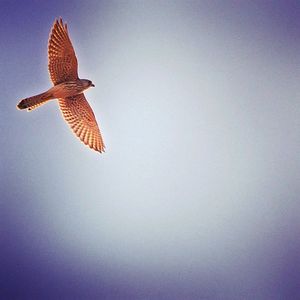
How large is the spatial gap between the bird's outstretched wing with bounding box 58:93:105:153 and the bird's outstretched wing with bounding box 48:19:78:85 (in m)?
0.08

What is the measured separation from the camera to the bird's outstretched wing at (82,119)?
54.5 inches

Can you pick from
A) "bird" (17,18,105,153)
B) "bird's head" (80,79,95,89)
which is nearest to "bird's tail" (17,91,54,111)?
"bird" (17,18,105,153)

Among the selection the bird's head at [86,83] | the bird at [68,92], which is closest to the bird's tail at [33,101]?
the bird at [68,92]

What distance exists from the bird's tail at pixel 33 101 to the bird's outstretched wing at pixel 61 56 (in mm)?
58

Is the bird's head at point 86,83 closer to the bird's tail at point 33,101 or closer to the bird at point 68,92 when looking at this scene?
the bird at point 68,92

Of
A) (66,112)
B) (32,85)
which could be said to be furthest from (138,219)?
(32,85)

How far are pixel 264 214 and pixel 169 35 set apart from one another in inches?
28.5

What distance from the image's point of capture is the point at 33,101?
1.29 meters

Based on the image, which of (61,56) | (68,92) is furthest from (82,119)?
(61,56)

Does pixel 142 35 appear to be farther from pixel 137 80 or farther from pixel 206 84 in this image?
pixel 206 84

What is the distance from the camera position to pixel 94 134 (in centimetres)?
140

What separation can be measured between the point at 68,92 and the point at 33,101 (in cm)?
12

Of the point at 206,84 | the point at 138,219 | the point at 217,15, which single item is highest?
the point at 217,15

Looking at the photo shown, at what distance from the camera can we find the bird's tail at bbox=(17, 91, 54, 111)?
4.18ft
